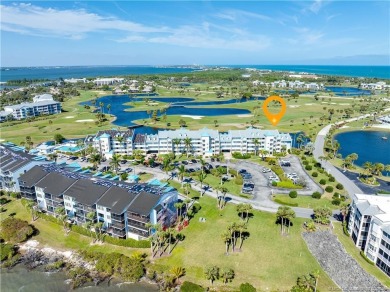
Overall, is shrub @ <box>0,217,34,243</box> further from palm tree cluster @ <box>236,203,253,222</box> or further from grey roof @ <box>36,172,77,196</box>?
palm tree cluster @ <box>236,203,253,222</box>

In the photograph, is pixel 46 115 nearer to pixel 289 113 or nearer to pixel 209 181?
pixel 209 181

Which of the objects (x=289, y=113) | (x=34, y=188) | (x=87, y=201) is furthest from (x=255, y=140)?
(x=289, y=113)

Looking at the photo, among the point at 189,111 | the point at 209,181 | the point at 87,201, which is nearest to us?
the point at 87,201

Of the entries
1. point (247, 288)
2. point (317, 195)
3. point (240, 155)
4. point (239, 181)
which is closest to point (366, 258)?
point (317, 195)

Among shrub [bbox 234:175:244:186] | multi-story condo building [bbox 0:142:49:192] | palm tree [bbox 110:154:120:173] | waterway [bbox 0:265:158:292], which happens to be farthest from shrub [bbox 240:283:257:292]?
multi-story condo building [bbox 0:142:49:192]

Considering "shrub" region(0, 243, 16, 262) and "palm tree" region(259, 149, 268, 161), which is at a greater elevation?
"palm tree" region(259, 149, 268, 161)
